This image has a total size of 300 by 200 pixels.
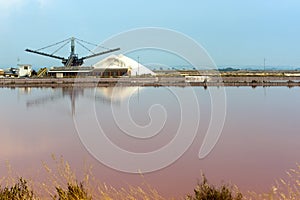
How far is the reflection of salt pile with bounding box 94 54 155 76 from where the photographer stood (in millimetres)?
29016

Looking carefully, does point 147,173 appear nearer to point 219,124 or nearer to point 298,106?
point 219,124

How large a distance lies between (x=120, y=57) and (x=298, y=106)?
1949 cm

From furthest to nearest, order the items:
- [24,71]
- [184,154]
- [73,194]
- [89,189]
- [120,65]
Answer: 1. [24,71]
2. [120,65]
3. [184,154]
4. [89,189]
5. [73,194]

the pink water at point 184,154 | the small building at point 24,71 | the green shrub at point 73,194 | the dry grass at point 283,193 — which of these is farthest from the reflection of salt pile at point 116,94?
the small building at point 24,71

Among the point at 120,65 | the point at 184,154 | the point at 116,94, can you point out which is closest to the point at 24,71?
the point at 120,65

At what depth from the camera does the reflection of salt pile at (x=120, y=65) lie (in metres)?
29.0

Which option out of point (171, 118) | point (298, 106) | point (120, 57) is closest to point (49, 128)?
point (171, 118)

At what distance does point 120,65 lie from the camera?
1166 inches

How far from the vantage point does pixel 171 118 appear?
29.6 feet

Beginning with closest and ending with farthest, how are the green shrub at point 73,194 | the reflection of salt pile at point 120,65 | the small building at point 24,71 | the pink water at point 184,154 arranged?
the green shrub at point 73,194
the pink water at point 184,154
the reflection of salt pile at point 120,65
the small building at point 24,71

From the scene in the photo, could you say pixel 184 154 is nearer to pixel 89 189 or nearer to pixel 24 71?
pixel 89 189

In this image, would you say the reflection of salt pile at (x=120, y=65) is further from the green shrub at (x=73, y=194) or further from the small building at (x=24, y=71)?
the green shrub at (x=73, y=194)

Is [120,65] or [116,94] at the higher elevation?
[120,65]

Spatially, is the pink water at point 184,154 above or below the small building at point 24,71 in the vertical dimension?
below
